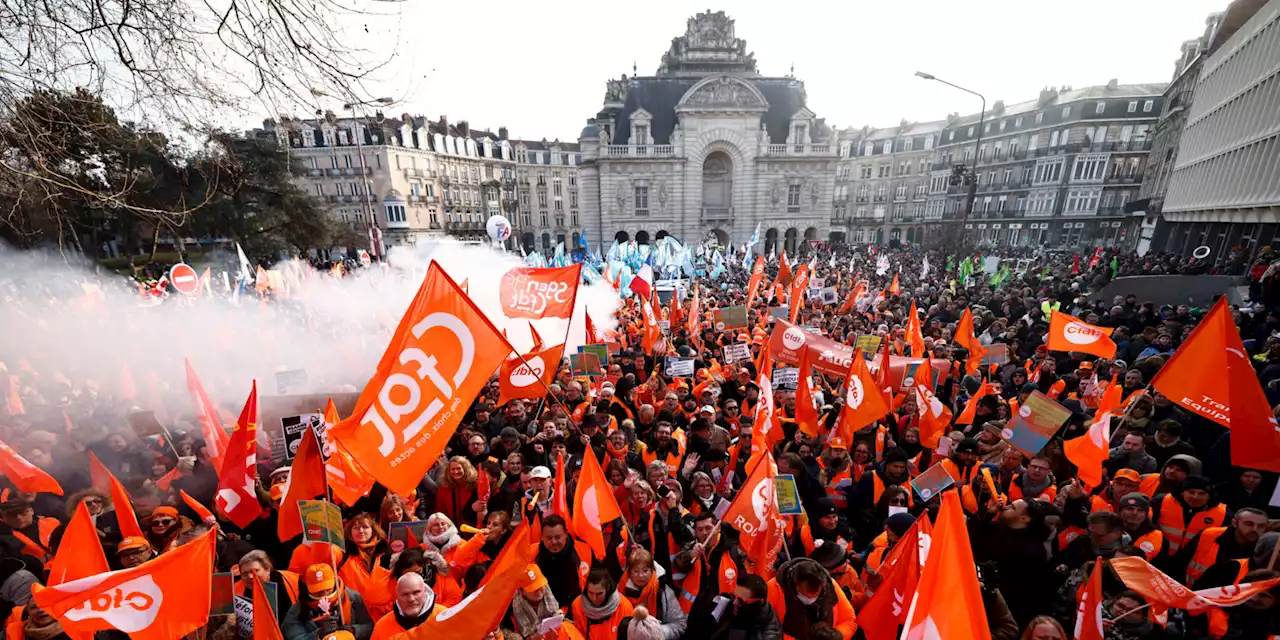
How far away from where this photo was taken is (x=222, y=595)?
341 cm

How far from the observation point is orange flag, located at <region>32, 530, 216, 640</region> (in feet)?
9.06

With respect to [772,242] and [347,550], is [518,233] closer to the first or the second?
[772,242]

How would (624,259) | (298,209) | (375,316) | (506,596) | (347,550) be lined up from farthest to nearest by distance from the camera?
(298,209)
(624,259)
(375,316)
(347,550)
(506,596)

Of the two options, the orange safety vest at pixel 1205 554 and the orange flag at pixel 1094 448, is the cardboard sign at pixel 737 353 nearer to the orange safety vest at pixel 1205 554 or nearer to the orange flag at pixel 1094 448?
the orange flag at pixel 1094 448

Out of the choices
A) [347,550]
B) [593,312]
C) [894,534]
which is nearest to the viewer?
[894,534]

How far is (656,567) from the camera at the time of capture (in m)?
3.62

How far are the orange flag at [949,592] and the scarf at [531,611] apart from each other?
6.54 feet

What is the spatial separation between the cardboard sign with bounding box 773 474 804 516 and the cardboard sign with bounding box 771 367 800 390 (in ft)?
11.8

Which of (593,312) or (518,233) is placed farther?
(518,233)

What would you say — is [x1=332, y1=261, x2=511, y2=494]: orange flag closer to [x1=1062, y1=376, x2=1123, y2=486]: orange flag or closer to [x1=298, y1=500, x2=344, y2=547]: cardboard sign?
[x1=298, y1=500, x2=344, y2=547]: cardboard sign

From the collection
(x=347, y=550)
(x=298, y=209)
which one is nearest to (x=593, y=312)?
(x=347, y=550)

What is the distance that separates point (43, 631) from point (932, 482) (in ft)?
20.3

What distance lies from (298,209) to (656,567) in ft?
121

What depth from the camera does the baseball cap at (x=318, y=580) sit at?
354 centimetres
